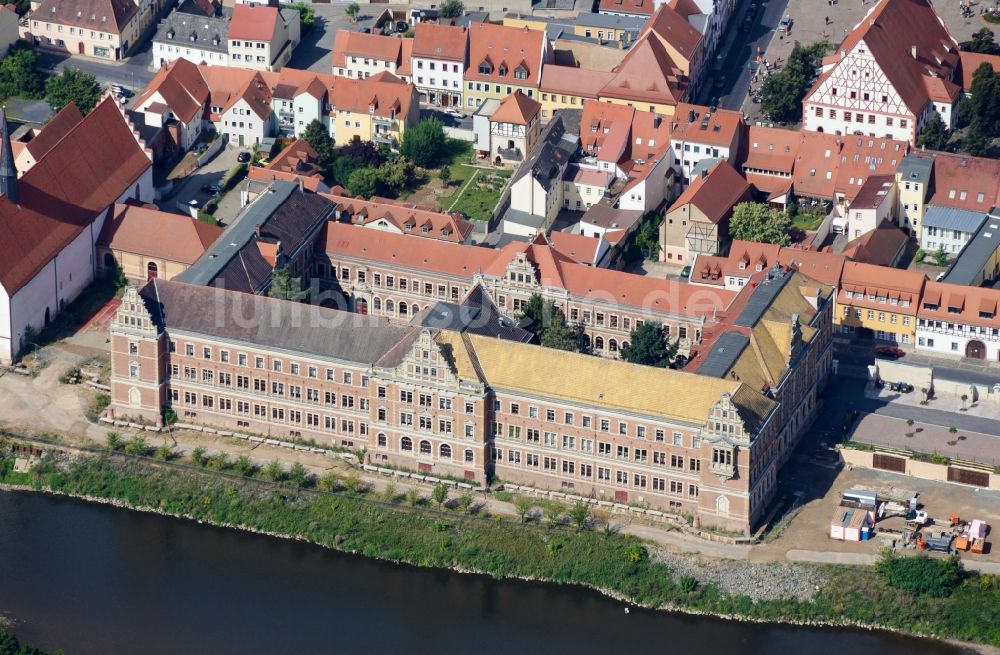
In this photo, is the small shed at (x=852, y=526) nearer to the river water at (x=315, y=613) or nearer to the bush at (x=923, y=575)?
the bush at (x=923, y=575)

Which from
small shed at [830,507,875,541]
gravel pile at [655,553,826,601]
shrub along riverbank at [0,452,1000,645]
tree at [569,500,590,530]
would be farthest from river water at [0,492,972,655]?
small shed at [830,507,875,541]

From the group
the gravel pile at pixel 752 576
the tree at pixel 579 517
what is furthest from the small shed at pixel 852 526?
the tree at pixel 579 517

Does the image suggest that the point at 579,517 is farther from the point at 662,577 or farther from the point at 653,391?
the point at 653,391

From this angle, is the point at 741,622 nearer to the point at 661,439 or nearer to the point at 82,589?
the point at 661,439

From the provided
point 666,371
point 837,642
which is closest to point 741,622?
point 837,642

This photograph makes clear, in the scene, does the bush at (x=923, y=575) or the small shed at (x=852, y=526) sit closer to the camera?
the bush at (x=923, y=575)

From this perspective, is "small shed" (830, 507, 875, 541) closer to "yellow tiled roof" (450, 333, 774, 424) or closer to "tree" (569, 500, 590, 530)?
"yellow tiled roof" (450, 333, 774, 424)

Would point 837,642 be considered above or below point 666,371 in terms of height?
below
